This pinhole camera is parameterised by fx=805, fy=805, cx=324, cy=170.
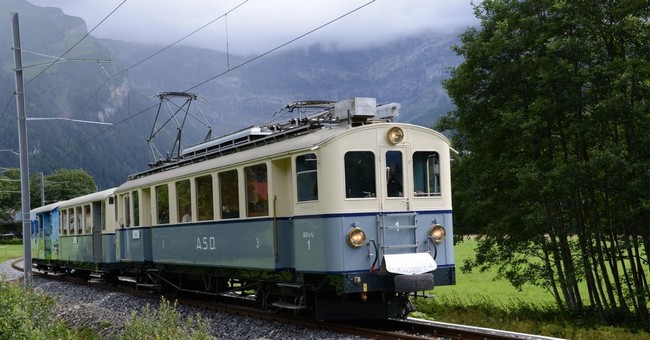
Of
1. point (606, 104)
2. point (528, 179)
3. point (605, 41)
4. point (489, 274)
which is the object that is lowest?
point (489, 274)

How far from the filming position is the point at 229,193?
562 inches

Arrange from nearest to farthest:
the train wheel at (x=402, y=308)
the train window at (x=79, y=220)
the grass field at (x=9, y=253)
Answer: the train wheel at (x=402, y=308) < the train window at (x=79, y=220) < the grass field at (x=9, y=253)

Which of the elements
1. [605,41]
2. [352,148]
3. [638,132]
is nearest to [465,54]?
[605,41]

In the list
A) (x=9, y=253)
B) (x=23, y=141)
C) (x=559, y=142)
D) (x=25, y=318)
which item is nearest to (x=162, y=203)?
(x=23, y=141)

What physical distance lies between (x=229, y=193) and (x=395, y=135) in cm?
344

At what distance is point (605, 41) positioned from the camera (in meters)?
18.5

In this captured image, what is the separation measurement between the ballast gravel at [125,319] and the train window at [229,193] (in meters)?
1.95

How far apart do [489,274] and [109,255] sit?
2121 centimetres

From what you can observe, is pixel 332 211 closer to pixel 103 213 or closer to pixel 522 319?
pixel 522 319

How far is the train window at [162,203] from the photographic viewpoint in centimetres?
1750

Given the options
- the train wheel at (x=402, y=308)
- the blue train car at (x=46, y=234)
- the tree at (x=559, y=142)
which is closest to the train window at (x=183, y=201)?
the train wheel at (x=402, y=308)

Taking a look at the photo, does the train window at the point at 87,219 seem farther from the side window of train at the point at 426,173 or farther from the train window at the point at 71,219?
the side window of train at the point at 426,173

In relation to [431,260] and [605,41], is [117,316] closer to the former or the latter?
[431,260]

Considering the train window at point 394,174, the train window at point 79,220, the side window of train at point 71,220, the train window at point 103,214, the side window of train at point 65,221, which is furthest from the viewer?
the side window of train at point 65,221
